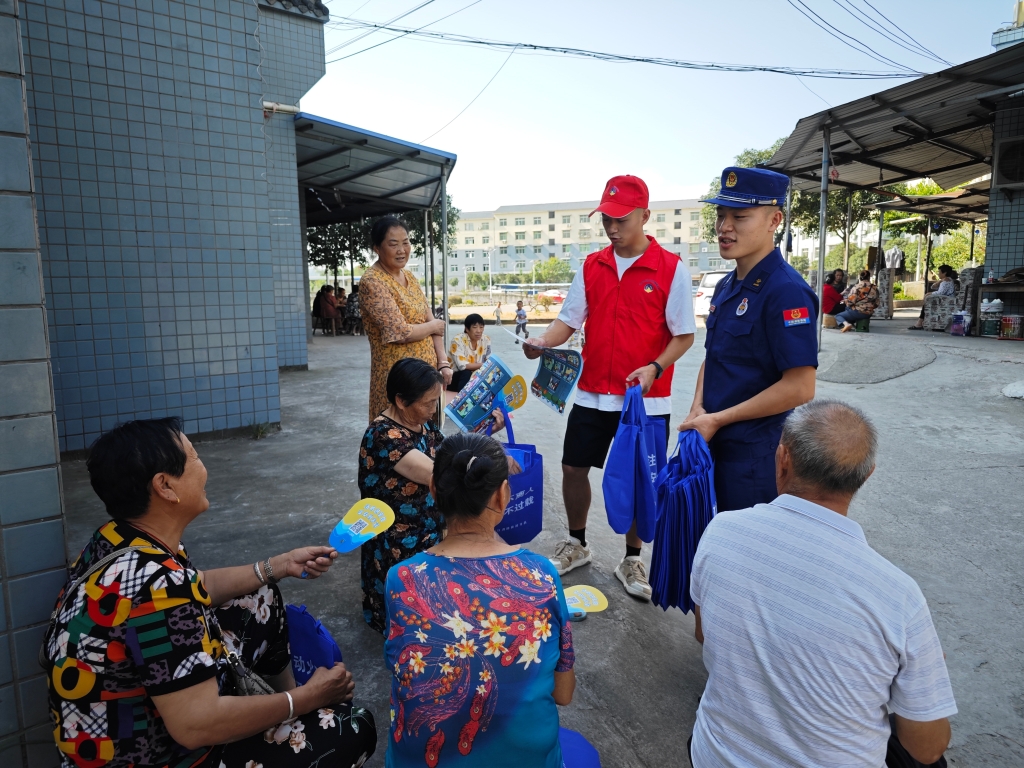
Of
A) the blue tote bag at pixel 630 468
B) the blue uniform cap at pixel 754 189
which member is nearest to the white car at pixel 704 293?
the blue tote bag at pixel 630 468

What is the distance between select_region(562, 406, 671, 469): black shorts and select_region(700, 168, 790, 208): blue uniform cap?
1.10 m

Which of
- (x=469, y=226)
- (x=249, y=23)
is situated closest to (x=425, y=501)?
(x=249, y=23)

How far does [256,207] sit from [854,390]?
641cm

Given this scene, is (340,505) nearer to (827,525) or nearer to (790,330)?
(790,330)

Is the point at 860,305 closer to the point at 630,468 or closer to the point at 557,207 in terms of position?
the point at 630,468

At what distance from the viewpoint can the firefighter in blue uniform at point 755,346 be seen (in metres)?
2.02

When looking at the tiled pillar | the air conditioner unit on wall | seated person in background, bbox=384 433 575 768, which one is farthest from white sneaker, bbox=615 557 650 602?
the air conditioner unit on wall

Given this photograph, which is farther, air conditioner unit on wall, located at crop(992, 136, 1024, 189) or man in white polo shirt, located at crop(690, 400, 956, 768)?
air conditioner unit on wall, located at crop(992, 136, 1024, 189)

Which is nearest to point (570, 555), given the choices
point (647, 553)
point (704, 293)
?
point (647, 553)

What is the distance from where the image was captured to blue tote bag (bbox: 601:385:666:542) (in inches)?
99.4

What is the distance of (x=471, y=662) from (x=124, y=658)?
A: 661 mm

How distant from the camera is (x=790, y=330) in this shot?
2014 millimetres

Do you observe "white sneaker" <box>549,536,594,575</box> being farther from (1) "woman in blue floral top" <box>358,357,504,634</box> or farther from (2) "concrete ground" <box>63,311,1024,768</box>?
(1) "woman in blue floral top" <box>358,357,504,634</box>

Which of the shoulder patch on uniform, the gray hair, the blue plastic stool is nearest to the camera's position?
the gray hair
